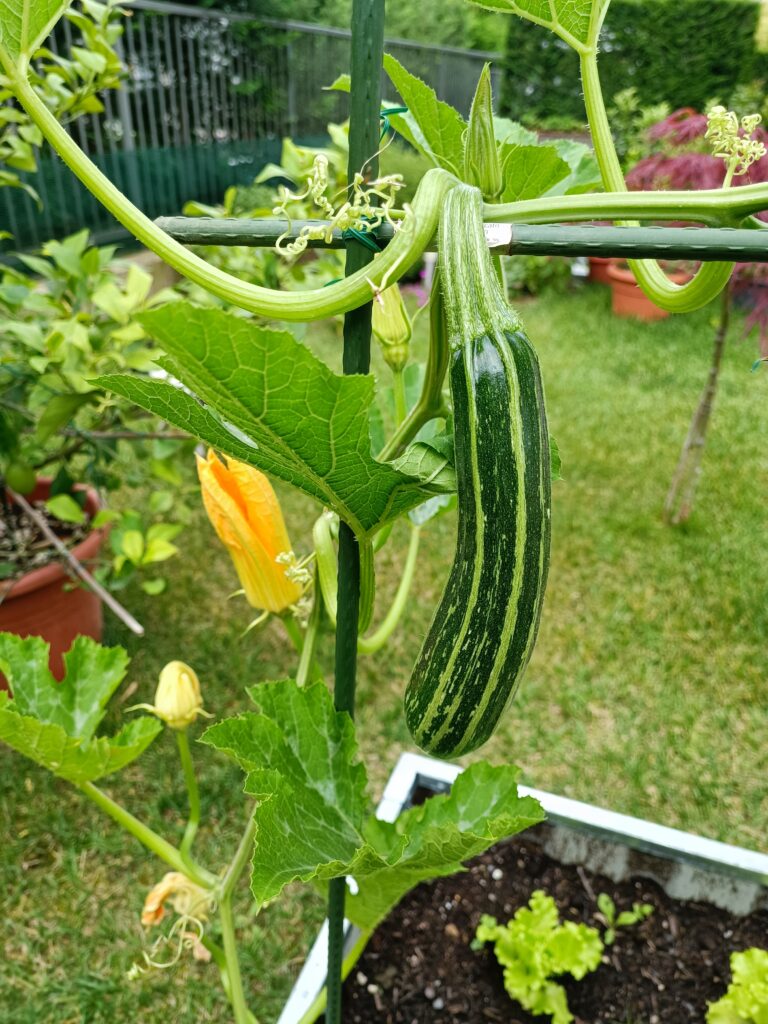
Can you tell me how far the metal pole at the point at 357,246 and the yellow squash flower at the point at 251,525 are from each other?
114 millimetres

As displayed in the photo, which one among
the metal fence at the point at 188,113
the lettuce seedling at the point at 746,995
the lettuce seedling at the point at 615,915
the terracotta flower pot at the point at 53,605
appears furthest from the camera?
the metal fence at the point at 188,113

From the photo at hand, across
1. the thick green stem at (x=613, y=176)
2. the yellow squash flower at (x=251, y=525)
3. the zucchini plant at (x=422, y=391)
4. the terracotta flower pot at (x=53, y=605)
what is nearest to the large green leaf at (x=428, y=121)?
the zucchini plant at (x=422, y=391)

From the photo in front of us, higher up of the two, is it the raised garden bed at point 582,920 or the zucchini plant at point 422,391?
the zucchini plant at point 422,391

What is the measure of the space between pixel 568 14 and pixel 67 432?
1.47 m

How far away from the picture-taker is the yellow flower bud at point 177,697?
3.23ft

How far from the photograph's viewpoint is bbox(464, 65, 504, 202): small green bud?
502 millimetres

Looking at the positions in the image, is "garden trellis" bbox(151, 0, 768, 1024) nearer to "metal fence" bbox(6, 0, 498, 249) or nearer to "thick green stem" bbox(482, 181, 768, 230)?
"thick green stem" bbox(482, 181, 768, 230)

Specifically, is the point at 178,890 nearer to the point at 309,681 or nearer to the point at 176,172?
the point at 309,681

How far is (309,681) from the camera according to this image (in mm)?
887

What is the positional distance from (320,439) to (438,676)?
0.62ft

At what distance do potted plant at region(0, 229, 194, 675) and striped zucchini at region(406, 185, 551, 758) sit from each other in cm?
117

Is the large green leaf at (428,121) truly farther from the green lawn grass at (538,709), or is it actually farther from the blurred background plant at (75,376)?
the green lawn grass at (538,709)

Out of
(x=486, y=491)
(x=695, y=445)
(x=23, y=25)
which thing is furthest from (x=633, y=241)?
(x=695, y=445)

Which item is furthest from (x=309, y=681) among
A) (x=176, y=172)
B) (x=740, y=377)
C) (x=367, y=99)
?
(x=176, y=172)
